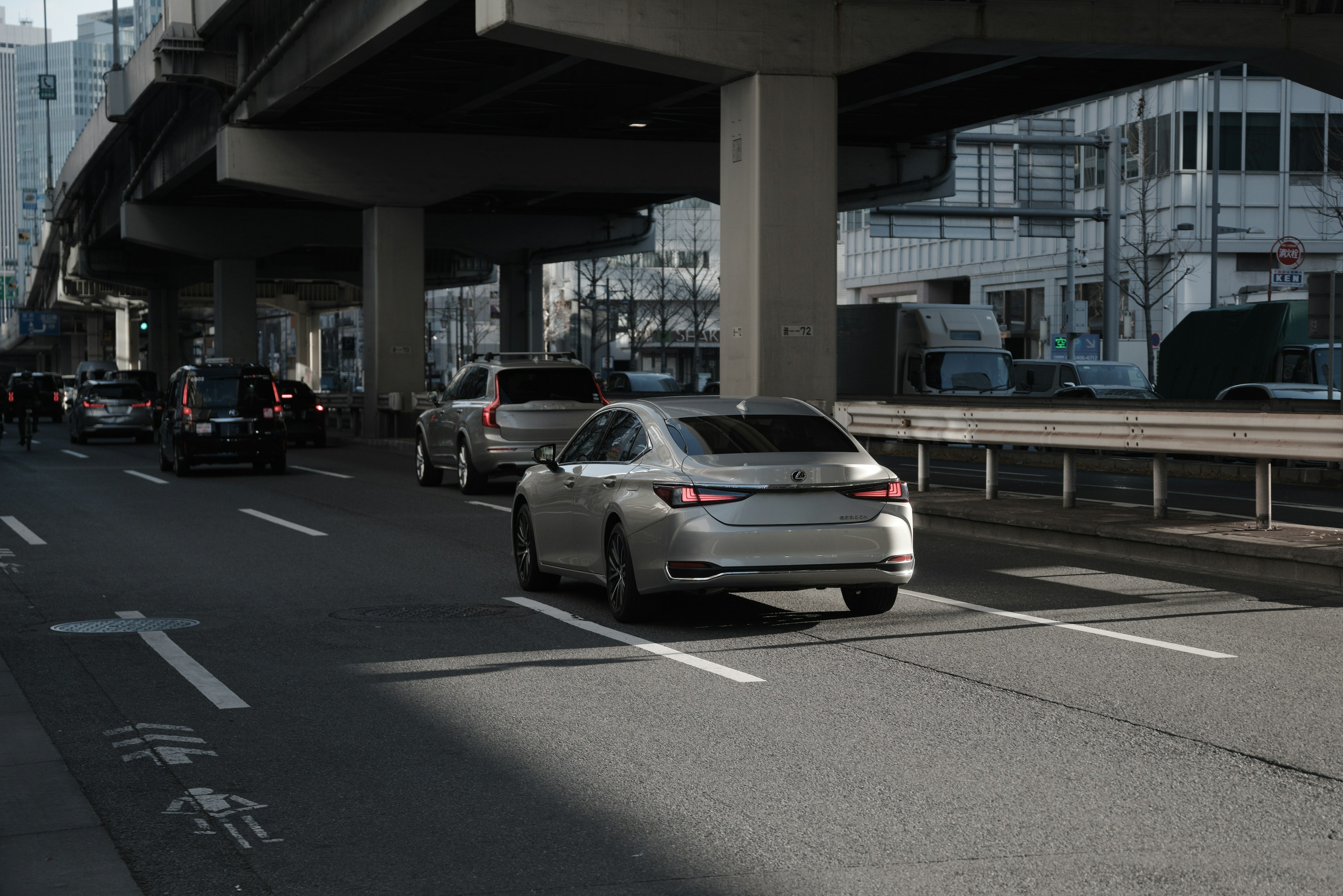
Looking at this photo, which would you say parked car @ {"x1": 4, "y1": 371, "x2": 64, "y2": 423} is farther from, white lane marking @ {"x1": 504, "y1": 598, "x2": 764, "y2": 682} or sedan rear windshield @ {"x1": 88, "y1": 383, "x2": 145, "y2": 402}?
white lane marking @ {"x1": 504, "y1": 598, "x2": 764, "y2": 682}

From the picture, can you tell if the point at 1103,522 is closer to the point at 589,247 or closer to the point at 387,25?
the point at 387,25

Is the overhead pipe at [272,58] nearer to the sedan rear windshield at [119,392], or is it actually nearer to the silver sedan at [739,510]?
the sedan rear windshield at [119,392]

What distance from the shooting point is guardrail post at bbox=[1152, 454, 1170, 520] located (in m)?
15.2

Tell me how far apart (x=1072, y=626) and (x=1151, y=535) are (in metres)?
3.84

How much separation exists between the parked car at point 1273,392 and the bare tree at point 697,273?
67567 mm

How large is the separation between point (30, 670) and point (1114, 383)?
31.3 m

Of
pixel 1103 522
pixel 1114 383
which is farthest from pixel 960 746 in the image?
pixel 1114 383

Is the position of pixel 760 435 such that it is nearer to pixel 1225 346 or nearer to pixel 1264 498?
pixel 1264 498

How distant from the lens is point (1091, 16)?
74.2 ft

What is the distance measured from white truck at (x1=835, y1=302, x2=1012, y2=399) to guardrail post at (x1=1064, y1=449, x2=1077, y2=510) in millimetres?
18341

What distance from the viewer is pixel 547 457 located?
39.1 ft

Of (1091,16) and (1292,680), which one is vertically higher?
(1091,16)

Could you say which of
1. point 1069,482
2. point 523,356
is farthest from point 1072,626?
point 523,356

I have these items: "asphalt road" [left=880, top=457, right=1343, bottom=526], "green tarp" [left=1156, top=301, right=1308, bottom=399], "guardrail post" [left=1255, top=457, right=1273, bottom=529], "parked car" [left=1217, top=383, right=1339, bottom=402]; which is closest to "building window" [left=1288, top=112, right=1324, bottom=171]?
"green tarp" [left=1156, top=301, right=1308, bottom=399]
